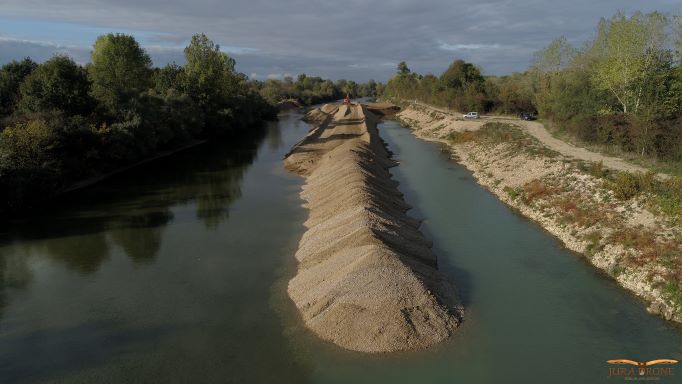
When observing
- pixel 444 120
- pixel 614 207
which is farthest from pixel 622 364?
pixel 444 120

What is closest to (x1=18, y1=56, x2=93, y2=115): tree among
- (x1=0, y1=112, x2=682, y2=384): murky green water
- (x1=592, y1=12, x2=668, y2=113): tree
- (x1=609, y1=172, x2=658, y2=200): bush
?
(x1=0, y1=112, x2=682, y2=384): murky green water

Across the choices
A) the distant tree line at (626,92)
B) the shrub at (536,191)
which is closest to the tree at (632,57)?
the distant tree line at (626,92)

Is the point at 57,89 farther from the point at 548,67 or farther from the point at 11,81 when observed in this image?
the point at 548,67

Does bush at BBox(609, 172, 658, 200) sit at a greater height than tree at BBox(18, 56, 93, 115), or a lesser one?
lesser

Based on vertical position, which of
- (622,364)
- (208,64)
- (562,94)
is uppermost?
(208,64)

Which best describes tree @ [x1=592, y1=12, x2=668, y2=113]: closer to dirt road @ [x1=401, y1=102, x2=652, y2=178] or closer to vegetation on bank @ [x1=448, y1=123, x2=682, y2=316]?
dirt road @ [x1=401, y1=102, x2=652, y2=178]

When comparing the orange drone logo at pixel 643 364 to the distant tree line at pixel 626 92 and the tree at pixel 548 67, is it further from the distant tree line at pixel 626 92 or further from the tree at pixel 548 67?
the tree at pixel 548 67

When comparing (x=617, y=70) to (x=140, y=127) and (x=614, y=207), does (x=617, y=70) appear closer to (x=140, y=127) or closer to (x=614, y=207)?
(x=614, y=207)
